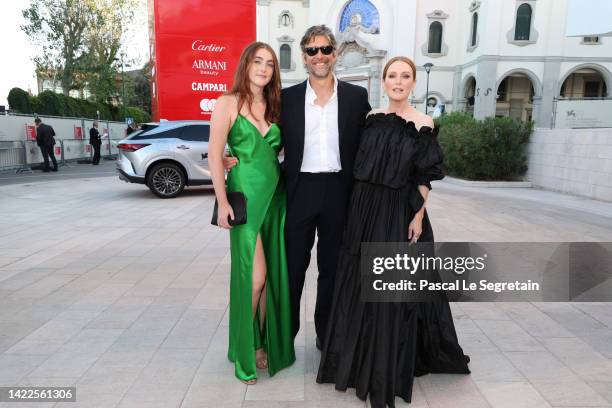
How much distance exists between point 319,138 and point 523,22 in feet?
106

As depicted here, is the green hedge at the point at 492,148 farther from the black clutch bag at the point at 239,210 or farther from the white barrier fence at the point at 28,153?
the white barrier fence at the point at 28,153

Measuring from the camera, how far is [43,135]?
15219 millimetres

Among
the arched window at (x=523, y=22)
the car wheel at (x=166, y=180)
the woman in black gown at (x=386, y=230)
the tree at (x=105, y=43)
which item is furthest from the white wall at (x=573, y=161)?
the tree at (x=105, y=43)

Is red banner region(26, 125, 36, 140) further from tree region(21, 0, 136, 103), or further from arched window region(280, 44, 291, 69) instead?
arched window region(280, 44, 291, 69)

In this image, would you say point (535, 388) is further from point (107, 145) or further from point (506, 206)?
point (107, 145)

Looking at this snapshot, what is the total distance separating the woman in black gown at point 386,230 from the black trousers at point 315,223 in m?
0.11

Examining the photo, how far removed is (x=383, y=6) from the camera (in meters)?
34.6

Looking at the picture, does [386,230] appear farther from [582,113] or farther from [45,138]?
[45,138]

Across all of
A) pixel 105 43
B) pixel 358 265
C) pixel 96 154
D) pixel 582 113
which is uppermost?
pixel 105 43

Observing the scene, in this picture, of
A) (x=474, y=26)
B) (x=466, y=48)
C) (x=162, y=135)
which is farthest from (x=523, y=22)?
(x=162, y=135)

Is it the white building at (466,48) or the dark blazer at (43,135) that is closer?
the dark blazer at (43,135)

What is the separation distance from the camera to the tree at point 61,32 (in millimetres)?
29359

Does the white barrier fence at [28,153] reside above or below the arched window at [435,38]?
below

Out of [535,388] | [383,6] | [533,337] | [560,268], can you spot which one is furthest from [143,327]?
[383,6]
